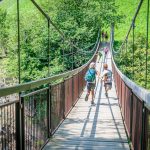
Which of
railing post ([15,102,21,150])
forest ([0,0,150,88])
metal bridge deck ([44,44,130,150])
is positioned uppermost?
forest ([0,0,150,88])

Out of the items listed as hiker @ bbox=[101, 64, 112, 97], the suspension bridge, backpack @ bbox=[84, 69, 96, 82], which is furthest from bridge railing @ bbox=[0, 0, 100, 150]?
hiker @ bbox=[101, 64, 112, 97]

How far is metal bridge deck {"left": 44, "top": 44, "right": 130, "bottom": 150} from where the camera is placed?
5.79 meters

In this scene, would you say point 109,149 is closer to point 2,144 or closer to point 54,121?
point 54,121

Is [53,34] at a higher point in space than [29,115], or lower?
higher

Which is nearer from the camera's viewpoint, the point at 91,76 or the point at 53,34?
the point at 91,76

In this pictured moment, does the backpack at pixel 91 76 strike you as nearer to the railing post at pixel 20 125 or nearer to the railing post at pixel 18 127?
the railing post at pixel 20 125

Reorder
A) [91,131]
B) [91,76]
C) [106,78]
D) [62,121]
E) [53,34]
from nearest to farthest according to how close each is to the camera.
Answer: [91,131] < [62,121] < [91,76] < [106,78] < [53,34]

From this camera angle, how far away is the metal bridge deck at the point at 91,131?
5785 mm

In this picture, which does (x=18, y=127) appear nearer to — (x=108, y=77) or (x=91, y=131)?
(x=91, y=131)

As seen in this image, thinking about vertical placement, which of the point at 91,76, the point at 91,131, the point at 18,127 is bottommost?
the point at 91,131

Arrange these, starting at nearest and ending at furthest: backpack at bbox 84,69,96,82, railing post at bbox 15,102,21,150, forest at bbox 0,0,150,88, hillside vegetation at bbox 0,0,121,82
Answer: railing post at bbox 15,102,21,150
backpack at bbox 84,69,96,82
forest at bbox 0,0,150,88
hillside vegetation at bbox 0,0,121,82

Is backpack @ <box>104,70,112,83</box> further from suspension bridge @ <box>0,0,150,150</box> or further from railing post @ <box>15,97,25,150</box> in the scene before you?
railing post @ <box>15,97,25,150</box>

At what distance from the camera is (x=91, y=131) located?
6938 millimetres

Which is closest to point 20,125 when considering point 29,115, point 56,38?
point 29,115
